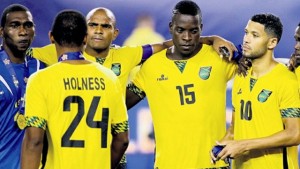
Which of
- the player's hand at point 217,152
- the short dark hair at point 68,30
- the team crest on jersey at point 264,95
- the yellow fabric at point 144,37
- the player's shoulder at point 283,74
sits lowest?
the player's hand at point 217,152

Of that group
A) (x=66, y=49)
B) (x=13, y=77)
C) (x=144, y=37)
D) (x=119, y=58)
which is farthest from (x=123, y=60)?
(x=144, y=37)

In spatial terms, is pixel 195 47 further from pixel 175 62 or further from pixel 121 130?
pixel 121 130

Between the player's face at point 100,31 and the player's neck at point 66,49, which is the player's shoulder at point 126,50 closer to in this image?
the player's face at point 100,31

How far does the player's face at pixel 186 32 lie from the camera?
515 centimetres

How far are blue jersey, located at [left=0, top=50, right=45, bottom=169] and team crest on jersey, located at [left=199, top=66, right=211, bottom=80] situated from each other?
129 cm

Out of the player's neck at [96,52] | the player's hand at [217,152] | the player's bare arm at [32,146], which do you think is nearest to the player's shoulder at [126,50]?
the player's neck at [96,52]

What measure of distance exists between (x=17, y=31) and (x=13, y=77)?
0.34 meters

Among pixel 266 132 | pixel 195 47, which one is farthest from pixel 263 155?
pixel 195 47

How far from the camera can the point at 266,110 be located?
4.77 metres

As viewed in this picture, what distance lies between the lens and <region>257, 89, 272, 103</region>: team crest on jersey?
4.77m

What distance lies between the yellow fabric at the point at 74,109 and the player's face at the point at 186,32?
3.49 feet

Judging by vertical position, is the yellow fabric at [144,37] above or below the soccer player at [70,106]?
above

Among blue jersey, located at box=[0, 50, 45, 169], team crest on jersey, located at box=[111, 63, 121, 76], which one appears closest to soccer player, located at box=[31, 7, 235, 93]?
team crest on jersey, located at box=[111, 63, 121, 76]

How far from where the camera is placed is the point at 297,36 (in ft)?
16.6
